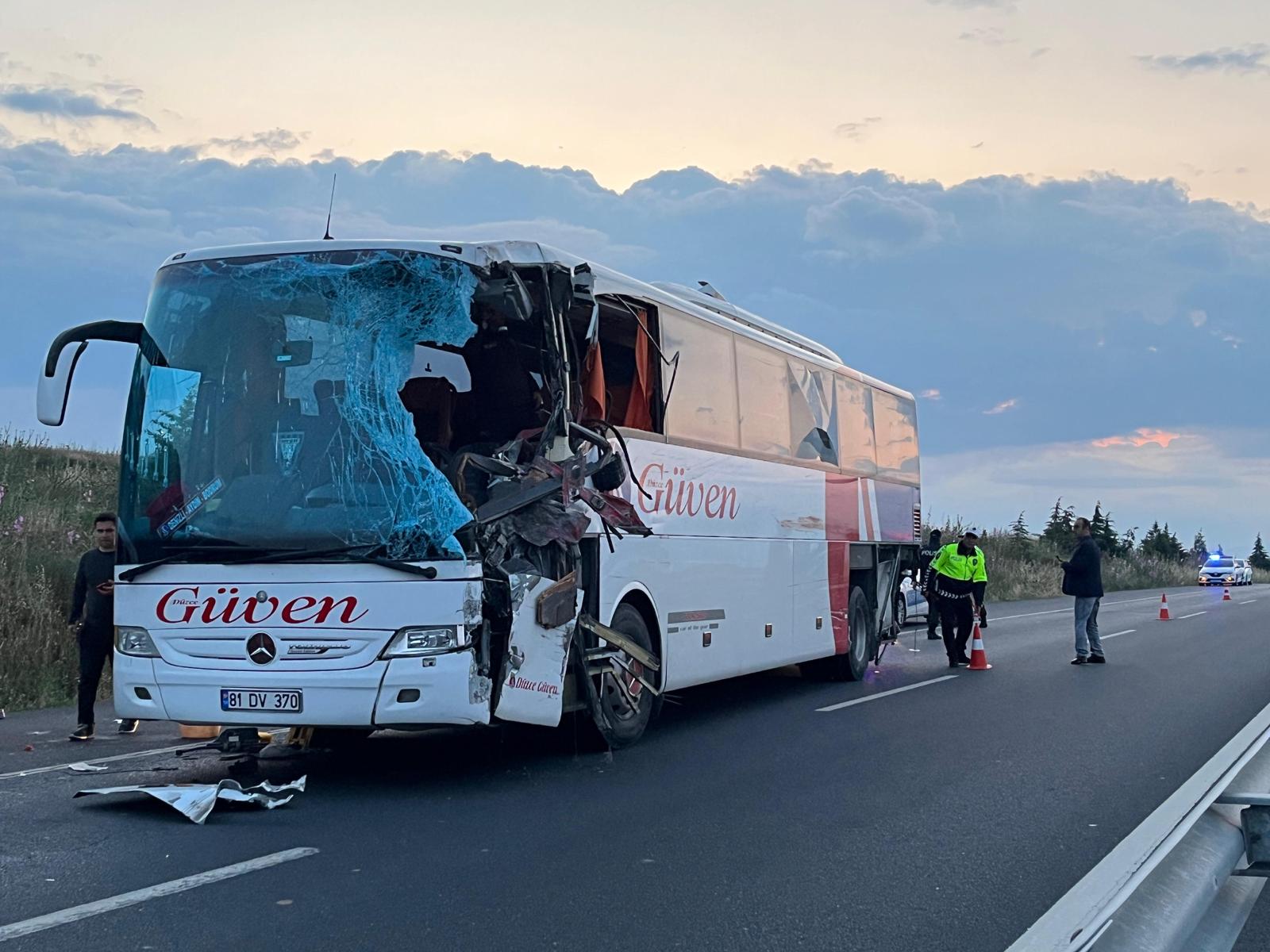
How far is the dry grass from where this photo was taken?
13.1 m

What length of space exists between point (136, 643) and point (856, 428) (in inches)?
383

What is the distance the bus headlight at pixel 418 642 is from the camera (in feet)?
25.8

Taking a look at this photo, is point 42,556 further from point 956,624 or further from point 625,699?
point 956,624

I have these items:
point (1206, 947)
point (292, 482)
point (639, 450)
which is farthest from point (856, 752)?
point (1206, 947)

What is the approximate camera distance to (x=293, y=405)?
8.13 meters

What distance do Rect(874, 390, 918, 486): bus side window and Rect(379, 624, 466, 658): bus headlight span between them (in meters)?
9.91

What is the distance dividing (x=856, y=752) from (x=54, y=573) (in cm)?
929

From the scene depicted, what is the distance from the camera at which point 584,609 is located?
9.17 metres

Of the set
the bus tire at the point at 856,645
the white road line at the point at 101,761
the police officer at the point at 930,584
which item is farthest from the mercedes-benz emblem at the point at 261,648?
the police officer at the point at 930,584

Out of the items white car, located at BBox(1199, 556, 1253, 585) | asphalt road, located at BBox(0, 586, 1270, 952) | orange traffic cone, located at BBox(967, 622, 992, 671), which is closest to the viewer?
asphalt road, located at BBox(0, 586, 1270, 952)

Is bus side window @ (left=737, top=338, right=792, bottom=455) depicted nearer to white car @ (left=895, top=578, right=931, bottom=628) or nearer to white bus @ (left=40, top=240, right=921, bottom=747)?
white bus @ (left=40, top=240, right=921, bottom=747)

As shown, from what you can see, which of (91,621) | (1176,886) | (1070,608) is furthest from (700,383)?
(1070,608)

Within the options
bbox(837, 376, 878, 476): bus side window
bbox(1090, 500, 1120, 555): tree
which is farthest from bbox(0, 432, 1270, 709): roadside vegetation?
bbox(1090, 500, 1120, 555): tree

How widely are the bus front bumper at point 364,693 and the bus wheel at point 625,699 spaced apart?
170 cm
